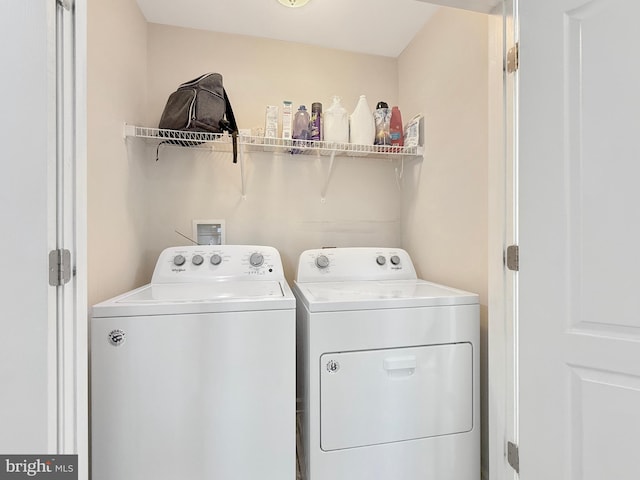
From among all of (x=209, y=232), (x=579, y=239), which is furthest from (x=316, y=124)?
(x=579, y=239)

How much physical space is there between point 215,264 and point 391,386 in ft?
3.52

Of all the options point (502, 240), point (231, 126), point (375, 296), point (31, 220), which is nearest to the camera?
point (31, 220)

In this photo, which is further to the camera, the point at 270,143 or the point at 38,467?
the point at 270,143

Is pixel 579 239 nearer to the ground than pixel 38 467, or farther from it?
farther from it

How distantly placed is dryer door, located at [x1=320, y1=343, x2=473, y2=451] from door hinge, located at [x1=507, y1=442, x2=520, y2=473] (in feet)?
0.52

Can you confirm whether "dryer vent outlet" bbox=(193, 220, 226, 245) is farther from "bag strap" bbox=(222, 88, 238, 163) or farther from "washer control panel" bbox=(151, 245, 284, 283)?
"bag strap" bbox=(222, 88, 238, 163)

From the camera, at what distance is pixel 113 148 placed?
1.42 m

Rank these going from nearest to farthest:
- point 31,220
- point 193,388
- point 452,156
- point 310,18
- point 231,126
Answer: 1. point 31,220
2. point 193,388
3. point 452,156
4. point 231,126
5. point 310,18

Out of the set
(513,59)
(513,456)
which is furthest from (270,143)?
(513,456)

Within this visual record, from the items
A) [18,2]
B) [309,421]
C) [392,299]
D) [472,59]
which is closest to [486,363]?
[392,299]

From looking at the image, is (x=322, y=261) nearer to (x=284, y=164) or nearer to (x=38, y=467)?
(x=284, y=164)

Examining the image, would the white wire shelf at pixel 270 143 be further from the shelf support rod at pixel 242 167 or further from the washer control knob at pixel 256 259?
the washer control knob at pixel 256 259

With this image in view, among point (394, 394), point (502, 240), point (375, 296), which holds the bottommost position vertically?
point (394, 394)

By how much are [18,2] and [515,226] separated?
1.62m
